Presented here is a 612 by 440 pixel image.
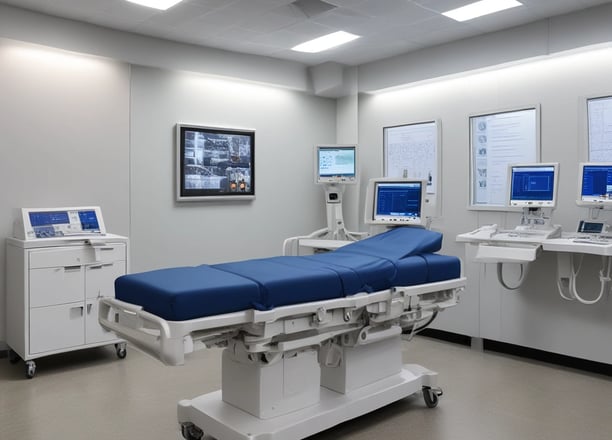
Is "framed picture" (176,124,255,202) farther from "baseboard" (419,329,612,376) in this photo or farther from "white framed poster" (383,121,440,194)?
"baseboard" (419,329,612,376)

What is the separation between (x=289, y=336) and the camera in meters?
2.91

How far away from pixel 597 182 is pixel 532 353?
65.2 inches

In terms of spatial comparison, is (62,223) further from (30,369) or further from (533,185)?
(533,185)

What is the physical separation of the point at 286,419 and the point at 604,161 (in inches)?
131

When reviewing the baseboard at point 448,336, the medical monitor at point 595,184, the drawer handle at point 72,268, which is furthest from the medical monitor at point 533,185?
the drawer handle at point 72,268

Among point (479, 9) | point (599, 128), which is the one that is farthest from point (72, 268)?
point (599, 128)

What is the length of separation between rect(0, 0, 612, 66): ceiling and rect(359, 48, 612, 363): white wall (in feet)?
1.59

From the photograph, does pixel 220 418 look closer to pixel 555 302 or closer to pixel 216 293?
pixel 216 293

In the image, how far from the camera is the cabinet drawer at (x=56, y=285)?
4246 mm

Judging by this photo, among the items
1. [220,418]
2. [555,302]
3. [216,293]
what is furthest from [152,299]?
[555,302]

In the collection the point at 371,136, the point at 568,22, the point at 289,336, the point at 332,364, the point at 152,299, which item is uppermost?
the point at 568,22

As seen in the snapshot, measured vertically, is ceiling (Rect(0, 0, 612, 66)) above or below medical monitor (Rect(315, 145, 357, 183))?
above

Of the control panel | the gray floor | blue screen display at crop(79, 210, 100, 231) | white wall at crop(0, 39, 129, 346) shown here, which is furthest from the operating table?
white wall at crop(0, 39, 129, 346)

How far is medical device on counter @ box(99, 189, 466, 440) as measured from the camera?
2510 mm
